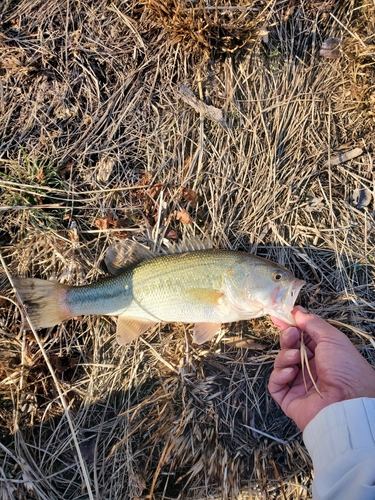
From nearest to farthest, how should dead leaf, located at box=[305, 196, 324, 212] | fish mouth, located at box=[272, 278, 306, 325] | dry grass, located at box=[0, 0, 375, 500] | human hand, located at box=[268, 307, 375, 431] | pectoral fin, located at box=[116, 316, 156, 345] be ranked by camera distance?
1. human hand, located at box=[268, 307, 375, 431]
2. fish mouth, located at box=[272, 278, 306, 325]
3. pectoral fin, located at box=[116, 316, 156, 345]
4. dry grass, located at box=[0, 0, 375, 500]
5. dead leaf, located at box=[305, 196, 324, 212]

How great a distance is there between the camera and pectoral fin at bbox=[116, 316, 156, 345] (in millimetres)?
3469

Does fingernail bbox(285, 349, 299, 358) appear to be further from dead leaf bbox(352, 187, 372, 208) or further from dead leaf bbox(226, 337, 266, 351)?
dead leaf bbox(352, 187, 372, 208)

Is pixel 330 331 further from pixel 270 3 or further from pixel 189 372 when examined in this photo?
pixel 270 3

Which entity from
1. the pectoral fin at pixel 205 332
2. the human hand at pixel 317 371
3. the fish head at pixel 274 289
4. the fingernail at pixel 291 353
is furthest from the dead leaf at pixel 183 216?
the fingernail at pixel 291 353

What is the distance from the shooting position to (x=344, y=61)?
3.91m

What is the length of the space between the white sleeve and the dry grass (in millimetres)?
1130

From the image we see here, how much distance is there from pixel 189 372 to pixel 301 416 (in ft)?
3.84

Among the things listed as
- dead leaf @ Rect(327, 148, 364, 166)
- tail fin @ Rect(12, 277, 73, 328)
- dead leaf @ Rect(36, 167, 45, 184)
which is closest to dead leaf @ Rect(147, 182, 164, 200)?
dead leaf @ Rect(36, 167, 45, 184)

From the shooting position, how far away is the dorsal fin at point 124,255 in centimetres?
351

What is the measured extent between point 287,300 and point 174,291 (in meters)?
1.00

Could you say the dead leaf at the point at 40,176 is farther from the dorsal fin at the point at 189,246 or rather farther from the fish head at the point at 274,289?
the fish head at the point at 274,289

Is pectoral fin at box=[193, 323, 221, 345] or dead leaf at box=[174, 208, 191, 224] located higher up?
dead leaf at box=[174, 208, 191, 224]

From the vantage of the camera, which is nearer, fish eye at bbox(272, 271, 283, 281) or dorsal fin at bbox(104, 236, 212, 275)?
fish eye at bbox(272, 271, 283, 281)

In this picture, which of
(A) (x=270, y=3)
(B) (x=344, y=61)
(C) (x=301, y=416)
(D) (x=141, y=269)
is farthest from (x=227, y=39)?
(C) (x=301, y=416)
